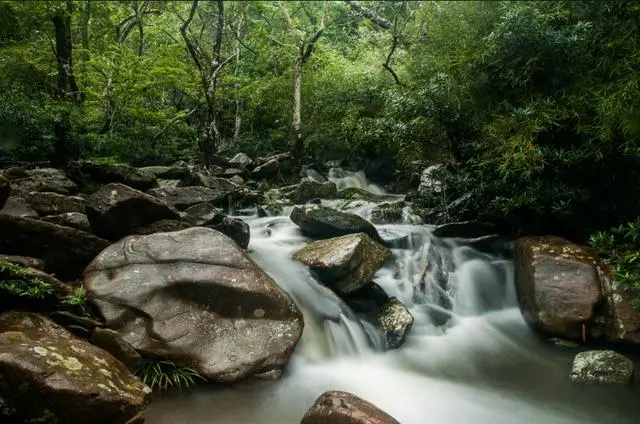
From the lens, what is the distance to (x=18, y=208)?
5984 mm

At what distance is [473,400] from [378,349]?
138 centimetres

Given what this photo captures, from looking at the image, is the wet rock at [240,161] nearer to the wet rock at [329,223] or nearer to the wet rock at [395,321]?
the wet rock at [329,223]

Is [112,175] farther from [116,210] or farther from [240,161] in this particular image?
[240,161]

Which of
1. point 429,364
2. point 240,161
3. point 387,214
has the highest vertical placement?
point 240,161

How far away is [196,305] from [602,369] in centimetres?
483

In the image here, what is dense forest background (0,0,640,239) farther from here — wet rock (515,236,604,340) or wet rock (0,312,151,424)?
wet rock (0,312,151,424)

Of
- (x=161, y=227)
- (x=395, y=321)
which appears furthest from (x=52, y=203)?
(x=395, y=321)

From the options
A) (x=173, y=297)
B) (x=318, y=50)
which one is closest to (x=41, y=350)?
(x=173, y=297)

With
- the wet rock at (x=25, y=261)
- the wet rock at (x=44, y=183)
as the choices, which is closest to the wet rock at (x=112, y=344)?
the wet rock at (x=25, y=261)

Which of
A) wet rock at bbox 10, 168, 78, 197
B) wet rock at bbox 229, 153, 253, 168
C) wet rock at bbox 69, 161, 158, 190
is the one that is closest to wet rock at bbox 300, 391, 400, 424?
wet rock at bbox 10, 168, 78, 197

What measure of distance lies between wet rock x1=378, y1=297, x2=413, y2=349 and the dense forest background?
2.91 m

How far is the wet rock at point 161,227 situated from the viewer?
6149 millimetres

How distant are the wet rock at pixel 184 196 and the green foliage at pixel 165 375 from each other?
401 cm

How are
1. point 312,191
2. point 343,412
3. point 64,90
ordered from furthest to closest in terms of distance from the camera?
point 312,191 → point 64,90 → point 343,412
